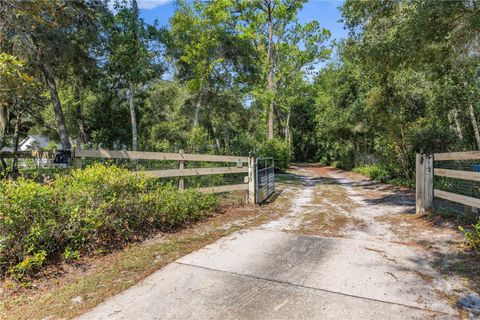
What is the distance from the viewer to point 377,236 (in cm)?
471

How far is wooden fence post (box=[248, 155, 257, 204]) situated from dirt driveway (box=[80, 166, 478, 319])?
192cm

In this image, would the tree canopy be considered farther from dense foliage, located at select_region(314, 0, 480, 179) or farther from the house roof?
the house roof

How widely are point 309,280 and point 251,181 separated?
4.02 meters

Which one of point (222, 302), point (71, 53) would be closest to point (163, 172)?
point (222, 302)

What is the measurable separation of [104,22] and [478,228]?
11242 mm

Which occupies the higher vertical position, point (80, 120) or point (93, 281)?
point (80, 120)

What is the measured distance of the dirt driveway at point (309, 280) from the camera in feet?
8.03

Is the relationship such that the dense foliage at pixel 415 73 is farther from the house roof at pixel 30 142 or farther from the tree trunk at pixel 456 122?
the house roof at pixel 30 142

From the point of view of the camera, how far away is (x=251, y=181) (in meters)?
6.95

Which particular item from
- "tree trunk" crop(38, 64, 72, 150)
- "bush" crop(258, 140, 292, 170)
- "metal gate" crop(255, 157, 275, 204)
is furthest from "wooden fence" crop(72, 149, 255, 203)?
"bush" crop(258, 140, 292, 170)

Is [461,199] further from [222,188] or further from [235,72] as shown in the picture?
[235,72]

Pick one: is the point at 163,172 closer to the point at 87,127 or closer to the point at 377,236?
the point at 377,236

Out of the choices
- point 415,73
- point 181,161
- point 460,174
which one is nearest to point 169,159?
point 181,161

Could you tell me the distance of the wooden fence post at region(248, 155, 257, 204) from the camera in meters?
6.84
